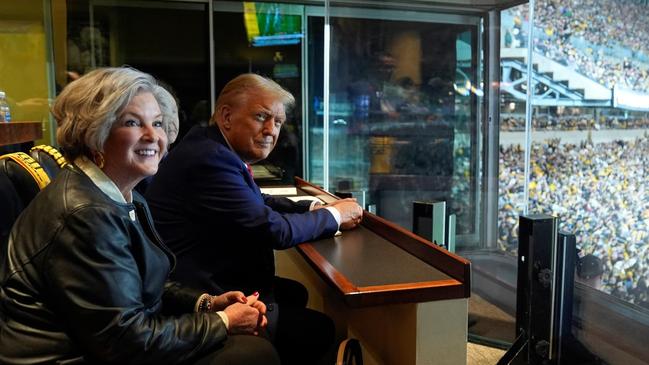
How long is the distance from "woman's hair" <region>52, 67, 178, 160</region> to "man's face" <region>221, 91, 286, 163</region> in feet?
1.93

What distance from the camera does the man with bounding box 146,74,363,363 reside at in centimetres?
164

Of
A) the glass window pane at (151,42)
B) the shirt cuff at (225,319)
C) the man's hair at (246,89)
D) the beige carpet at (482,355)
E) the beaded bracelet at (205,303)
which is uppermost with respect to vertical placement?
the glass window pane at (151,42)

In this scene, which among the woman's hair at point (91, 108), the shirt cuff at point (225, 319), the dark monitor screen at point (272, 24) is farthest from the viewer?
the dark monitor screen at point (272, 24)

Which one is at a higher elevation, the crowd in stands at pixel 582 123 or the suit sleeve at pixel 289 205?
the crowd in stands at pixel 582 123

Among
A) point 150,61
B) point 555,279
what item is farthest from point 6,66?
point 555,279

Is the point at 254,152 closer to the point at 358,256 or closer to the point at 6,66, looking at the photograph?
the point at 358,256

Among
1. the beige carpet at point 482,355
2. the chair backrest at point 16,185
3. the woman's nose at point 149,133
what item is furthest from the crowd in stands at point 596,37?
the chair backrest at point 16,185

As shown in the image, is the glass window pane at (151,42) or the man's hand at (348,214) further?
the glass window pane at (151,42)

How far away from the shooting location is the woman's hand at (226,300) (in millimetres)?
1450

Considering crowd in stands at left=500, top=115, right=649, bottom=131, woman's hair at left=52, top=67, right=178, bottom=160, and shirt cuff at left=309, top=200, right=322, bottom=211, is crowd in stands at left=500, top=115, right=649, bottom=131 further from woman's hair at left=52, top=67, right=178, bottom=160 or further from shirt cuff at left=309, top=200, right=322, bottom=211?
woman's hair at left=52, top=67, right=178, bottom=160

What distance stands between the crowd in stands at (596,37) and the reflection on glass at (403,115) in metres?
0.77

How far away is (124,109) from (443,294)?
0.86 m

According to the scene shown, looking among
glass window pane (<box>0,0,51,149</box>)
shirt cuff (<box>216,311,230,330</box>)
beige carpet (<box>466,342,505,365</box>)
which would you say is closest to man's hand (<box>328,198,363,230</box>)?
shirt cuff (<box>216,311,230,330</box>)

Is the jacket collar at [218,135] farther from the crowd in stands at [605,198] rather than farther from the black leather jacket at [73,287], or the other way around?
the crowd in stands at [605,198]
